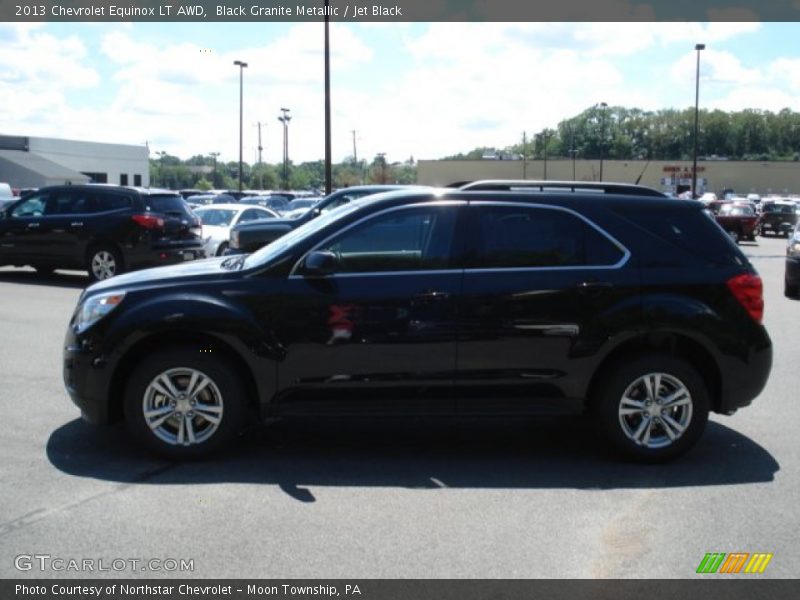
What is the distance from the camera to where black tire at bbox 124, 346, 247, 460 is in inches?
236

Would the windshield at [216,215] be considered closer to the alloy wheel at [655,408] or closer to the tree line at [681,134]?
the alloy wheel at [655,408]

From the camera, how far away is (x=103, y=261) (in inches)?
645

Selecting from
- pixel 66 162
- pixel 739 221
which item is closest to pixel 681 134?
pixel 66 162

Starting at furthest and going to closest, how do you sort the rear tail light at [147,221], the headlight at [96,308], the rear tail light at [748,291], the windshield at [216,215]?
the windshield at [216,215] → the rear tail light at [147,221] → the rear tail light at [748,291] → the headlight at [96,308]

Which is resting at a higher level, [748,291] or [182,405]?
[748,291]

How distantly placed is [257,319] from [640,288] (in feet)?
8.60

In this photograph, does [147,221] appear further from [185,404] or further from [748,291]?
[748,291]

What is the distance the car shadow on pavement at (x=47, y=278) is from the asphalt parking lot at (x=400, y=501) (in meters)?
9.43

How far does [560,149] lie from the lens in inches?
5733

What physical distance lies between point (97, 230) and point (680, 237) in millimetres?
12432

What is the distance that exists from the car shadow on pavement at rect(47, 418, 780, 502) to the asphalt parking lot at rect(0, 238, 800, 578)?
0.02 meters

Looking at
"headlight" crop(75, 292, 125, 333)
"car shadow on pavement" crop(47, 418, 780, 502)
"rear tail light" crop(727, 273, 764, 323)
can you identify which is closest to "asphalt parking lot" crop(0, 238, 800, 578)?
"car shadow on pavement" crop(47, 418, 780, 502)

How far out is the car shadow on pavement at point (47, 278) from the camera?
54.7ft
